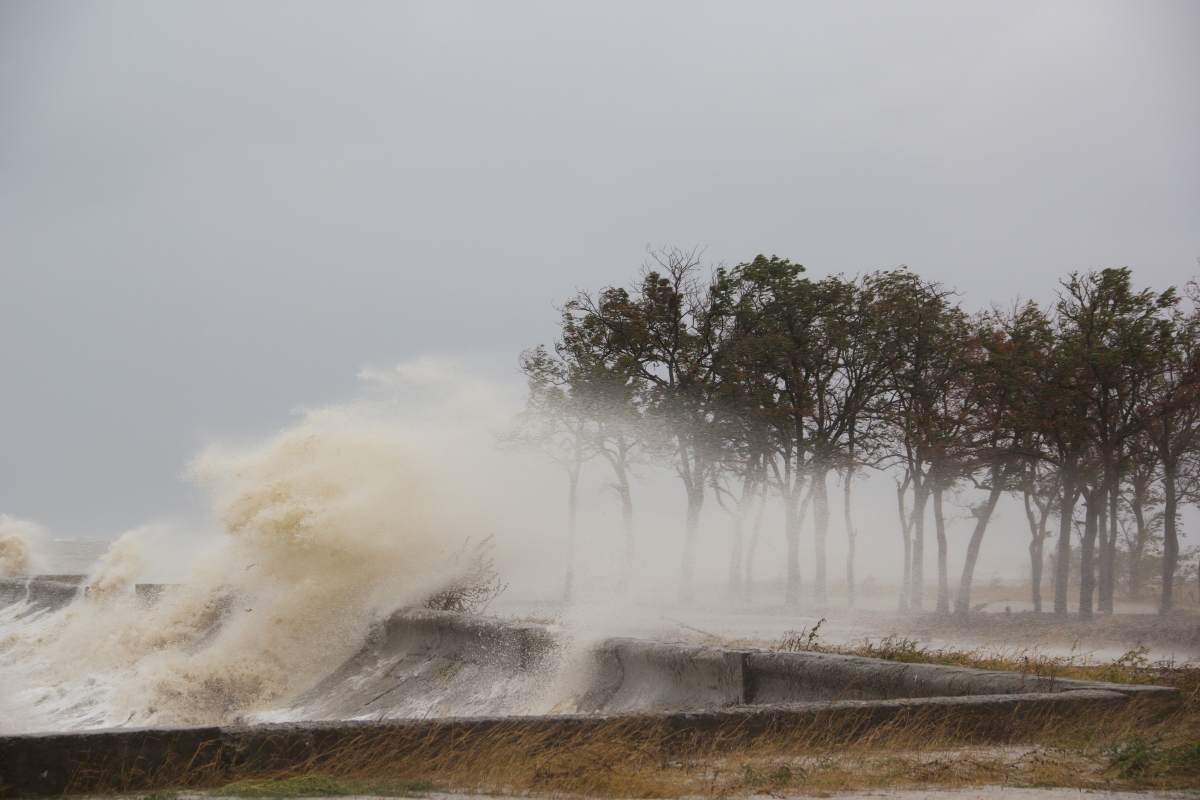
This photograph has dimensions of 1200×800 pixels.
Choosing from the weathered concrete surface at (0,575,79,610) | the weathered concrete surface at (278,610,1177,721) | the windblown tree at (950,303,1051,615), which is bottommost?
the weathered concrete surface at (0,575,79,610)

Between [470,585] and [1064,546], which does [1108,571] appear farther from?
[470,585]

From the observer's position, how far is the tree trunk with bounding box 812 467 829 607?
102ft

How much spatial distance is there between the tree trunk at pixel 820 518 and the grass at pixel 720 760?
24.3 m

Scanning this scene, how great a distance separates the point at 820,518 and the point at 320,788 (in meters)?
27.5

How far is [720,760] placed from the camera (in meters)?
6.13

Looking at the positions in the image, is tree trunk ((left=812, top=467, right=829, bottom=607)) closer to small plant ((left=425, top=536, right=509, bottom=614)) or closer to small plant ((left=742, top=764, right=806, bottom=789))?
small plant ((left=425, top=536, right=509, bottom=614))

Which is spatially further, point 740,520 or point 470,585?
point 740,520

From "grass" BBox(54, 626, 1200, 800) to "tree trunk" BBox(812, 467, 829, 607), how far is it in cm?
2431

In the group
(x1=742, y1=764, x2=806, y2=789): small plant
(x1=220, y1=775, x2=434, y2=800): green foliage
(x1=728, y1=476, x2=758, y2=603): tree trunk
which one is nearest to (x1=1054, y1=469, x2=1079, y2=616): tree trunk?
(x1=728, y1=476, x2=758, y2=603): tree trunk

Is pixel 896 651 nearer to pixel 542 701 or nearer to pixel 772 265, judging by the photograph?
pixel 542 701

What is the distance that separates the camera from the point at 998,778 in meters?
5.48

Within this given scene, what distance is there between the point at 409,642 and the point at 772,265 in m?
21.9

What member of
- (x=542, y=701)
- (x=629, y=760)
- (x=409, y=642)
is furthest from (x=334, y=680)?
(x=629, y=760)

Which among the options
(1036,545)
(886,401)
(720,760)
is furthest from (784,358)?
(720,760)
